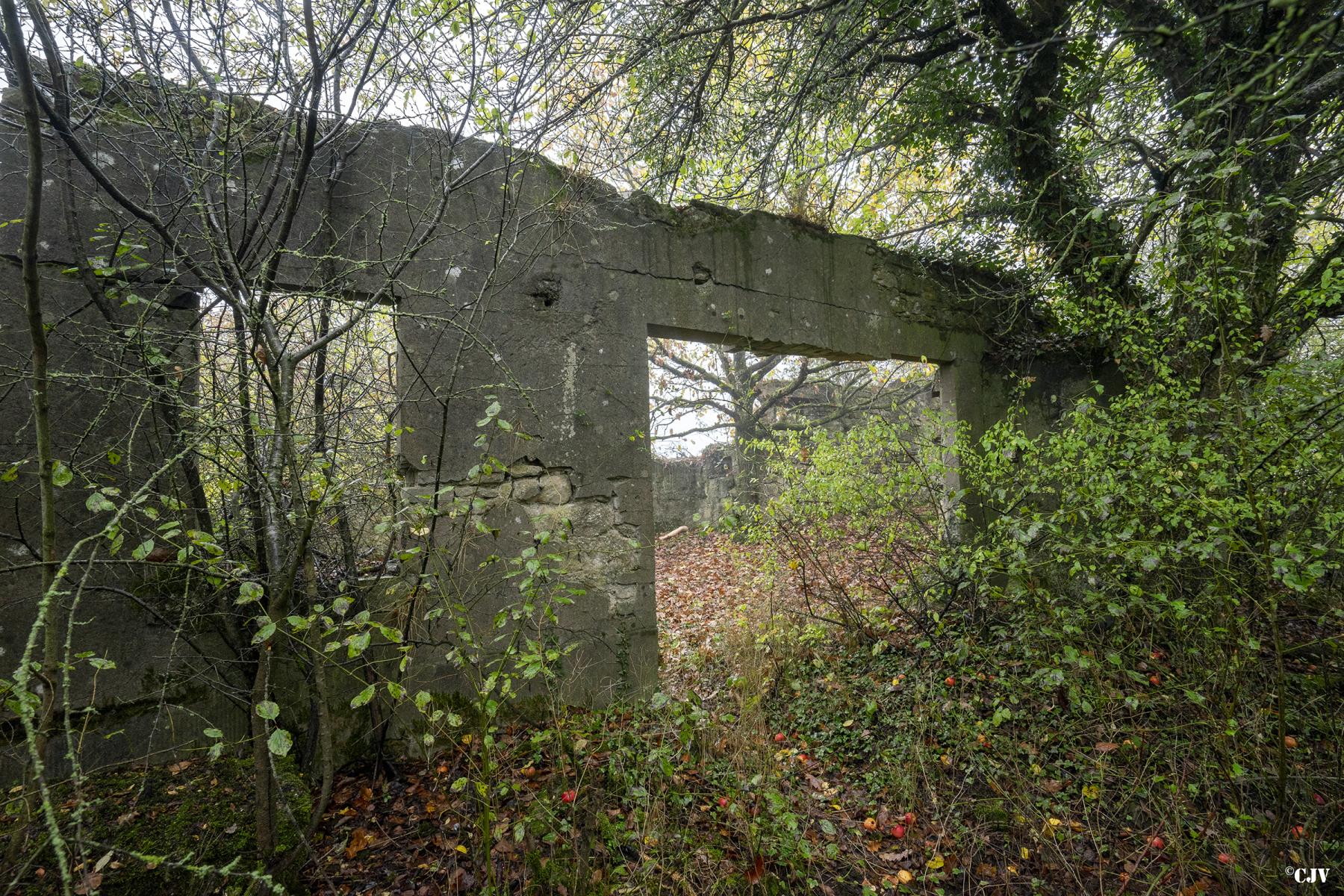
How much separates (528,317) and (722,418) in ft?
25.5

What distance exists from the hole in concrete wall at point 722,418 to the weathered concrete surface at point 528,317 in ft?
10.8

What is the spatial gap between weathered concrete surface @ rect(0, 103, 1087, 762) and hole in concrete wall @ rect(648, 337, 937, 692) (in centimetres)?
330

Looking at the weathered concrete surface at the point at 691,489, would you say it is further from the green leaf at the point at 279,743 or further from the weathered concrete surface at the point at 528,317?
the green leaf at the point at 279,743

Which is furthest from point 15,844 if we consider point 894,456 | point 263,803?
point 894,456

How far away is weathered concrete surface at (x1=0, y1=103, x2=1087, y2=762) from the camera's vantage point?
8.77 feet

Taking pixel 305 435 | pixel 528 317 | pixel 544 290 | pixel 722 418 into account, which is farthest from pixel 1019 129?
pixel 722 418

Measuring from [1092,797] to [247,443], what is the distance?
11.0 feet

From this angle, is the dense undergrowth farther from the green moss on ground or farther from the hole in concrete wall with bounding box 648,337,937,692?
the hole in concrete wall with bounding box 648,337,937,692

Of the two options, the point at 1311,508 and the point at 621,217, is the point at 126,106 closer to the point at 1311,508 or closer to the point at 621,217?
the point at 621,217

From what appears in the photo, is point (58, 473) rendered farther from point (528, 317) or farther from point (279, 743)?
point (528, 317)

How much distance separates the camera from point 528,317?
337cm

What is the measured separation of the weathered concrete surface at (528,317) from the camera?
267cm

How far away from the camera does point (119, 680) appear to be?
2.56m

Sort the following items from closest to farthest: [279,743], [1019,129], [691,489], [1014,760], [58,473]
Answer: [58,473] < [279,743] < [1014,760] < [1019,129] < [691,489]
